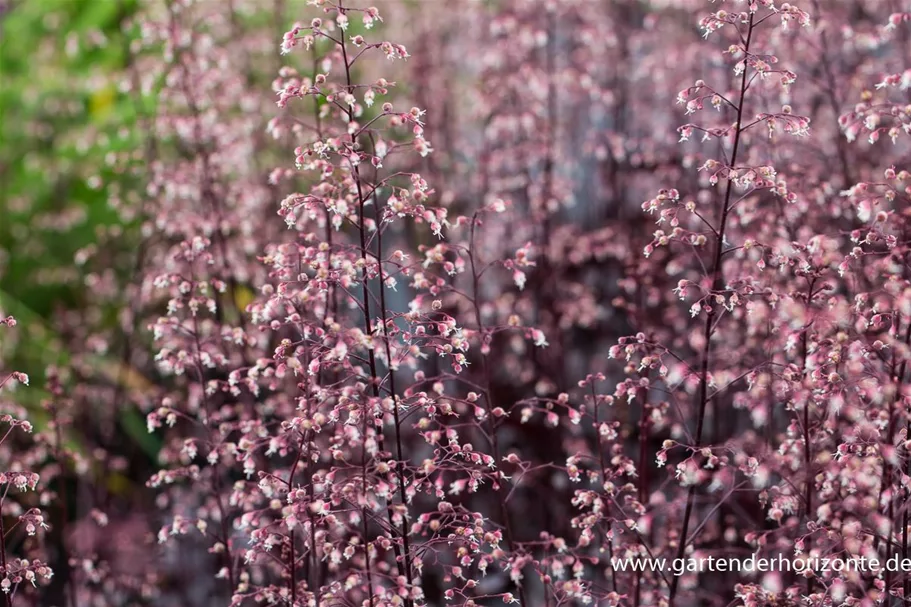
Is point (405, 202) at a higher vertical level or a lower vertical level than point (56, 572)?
higher

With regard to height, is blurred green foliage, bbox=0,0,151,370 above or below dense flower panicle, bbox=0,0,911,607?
above

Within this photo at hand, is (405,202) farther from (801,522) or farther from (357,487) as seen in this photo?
(801,522)

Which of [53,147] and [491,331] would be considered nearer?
[491,331]

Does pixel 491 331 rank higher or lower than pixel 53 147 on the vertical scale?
lower

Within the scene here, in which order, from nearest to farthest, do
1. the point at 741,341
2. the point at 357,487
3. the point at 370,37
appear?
the point at 357,487 < the point at 741,341 < the point at 370,37

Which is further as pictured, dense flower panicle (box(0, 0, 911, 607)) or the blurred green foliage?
the blurred green foliage

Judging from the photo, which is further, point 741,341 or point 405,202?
point 741,341

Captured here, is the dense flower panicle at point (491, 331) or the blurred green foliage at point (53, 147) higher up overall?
the blurred green foliage at point (53, 147)

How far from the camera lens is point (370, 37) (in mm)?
7336

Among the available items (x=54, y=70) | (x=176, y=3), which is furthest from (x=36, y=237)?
(x=176, y=3)

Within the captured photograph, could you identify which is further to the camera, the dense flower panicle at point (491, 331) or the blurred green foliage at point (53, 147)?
the blurred green foliage at point (53, 147)

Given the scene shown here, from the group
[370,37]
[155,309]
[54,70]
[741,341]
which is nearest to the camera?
[741,341]

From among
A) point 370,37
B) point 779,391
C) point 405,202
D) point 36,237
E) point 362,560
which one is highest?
point 370,37

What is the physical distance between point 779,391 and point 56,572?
4244mm
